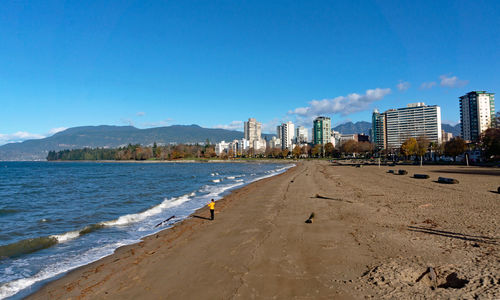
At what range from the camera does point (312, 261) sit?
8195mm

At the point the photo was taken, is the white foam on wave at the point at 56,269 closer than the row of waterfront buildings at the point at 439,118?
Yes

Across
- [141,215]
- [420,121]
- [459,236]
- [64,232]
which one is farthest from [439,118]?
[64,232]

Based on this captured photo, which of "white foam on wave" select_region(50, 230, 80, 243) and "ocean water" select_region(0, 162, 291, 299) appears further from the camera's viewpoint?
"white foam on wave" select_region(50, 230, 80, 243)

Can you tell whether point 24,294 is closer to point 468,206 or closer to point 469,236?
point 469,236

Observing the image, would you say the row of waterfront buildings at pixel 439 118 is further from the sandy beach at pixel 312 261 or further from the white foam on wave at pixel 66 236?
the white foam on wave at pixel 66 236

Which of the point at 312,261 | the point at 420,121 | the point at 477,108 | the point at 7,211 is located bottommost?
the point at 7,211

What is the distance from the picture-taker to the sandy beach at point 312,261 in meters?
6.28

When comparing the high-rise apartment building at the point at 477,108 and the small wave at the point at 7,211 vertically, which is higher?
the high-rise apartment building at the point at 477,108

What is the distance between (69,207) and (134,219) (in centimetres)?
795

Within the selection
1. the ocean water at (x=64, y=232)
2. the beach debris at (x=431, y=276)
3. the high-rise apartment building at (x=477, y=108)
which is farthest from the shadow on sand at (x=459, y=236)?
the high-rise apartment building at (x=477, y=108)

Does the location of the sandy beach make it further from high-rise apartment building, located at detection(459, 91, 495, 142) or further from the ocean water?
high-rise apartment building, located at detection(459, 91, 495, 142)

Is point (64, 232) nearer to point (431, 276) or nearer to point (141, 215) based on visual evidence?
point (141, 215)

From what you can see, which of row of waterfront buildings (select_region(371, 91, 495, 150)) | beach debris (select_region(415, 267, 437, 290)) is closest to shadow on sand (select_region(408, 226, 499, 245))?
beach debris (select_region(415, 267, 437, 290))

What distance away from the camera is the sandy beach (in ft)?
20.6
